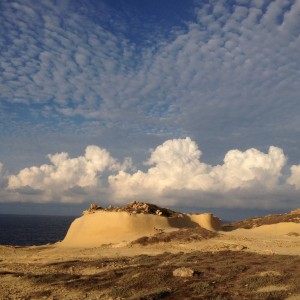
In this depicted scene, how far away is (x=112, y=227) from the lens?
50.1m

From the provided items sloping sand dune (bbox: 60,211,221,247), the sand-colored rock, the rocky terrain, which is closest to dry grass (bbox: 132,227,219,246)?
sloping sand dune (bbox: 60,211,221,247)

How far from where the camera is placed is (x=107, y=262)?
28.9m

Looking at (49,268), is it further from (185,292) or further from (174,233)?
(174,233)

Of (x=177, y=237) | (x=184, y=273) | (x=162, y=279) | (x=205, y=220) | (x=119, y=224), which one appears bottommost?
(x=162, y=279)

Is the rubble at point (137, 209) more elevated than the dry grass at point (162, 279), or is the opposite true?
the rubble at point (137, 209)

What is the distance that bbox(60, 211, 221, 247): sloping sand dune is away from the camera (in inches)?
1900

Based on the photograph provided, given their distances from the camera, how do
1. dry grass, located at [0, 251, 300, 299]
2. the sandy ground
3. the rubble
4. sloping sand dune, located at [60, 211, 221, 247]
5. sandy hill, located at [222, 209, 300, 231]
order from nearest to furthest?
dry grass, located at [0, 251, 300, 299] → the sandy ground → sloping sand dune, located at [60, 211, 221, 247] → the rubble → sandy hill, located at [222, 209, 300, 231]

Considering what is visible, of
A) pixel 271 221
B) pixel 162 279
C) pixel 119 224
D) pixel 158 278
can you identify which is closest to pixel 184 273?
pixel 162 279

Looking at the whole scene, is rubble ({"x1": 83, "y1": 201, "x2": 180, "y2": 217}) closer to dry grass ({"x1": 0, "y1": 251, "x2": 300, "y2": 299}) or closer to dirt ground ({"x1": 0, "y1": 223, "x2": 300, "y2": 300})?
dirt ground ({"x1": 0, "y1": 223, "x2": 300, "y2": 300})

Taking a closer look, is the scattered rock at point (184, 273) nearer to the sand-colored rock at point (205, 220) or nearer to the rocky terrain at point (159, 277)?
the rocky terrain at point (159, 277)

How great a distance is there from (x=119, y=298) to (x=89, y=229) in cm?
3460

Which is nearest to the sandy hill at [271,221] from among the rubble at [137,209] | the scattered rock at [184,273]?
the rubble at [137,209]

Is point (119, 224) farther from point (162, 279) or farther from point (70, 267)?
point (162, 279)

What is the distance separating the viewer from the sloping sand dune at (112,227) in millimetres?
48250
